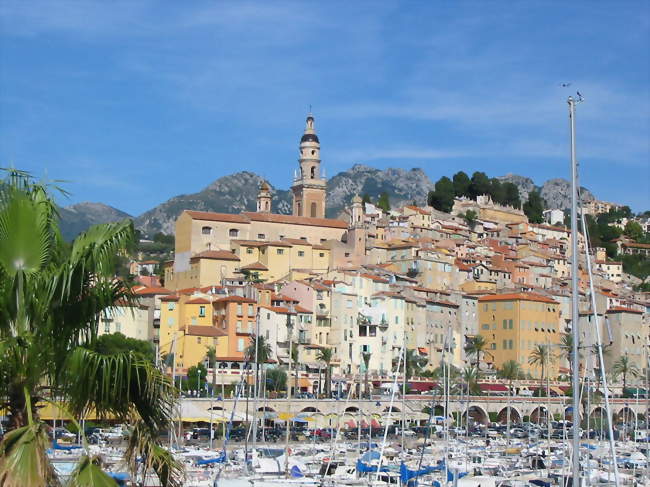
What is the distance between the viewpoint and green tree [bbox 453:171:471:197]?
155m

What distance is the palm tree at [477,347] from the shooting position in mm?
94950

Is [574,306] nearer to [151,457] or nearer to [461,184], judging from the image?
[151,457]

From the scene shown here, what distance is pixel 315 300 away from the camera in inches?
3489

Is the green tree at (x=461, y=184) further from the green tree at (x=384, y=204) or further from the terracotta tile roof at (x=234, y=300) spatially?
the terracotta tile roof at (x=234, y=300)

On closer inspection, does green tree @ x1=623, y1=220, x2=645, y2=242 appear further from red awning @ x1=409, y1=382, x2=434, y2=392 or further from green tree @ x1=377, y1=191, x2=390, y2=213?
red awning @ x1=409, y1=382, x2=434, y2=392

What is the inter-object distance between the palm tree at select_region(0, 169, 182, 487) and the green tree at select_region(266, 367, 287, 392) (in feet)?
226

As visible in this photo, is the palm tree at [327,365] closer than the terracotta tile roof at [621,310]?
Yes

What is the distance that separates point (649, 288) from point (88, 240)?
134 metres

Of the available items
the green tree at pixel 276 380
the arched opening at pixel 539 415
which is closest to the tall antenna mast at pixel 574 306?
the green tree at pixel 276 380

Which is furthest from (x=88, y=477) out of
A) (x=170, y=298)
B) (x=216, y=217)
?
(x=216, y=217)

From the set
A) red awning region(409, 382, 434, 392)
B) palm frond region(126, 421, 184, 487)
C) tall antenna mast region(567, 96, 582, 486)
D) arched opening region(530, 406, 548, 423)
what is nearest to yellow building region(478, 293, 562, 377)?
arched opening region(530, 406, 548, 423)

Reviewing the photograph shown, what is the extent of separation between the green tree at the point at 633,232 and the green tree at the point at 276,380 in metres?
101

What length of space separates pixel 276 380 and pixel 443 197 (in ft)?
244

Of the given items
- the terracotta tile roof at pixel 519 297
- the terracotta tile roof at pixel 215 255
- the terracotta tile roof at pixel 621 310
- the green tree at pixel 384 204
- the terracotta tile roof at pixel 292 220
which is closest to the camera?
the terracotta tile roof at pixel 215 255
